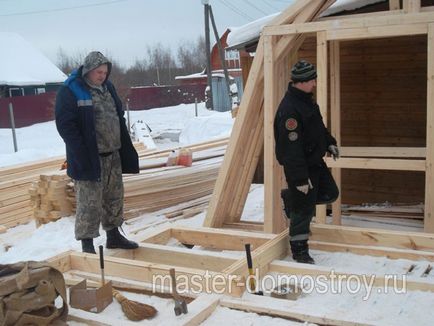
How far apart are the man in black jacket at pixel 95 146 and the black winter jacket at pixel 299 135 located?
59.7 inches

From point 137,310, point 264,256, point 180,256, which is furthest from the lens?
point 180,256

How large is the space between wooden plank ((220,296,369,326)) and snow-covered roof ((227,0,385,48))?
4190mm

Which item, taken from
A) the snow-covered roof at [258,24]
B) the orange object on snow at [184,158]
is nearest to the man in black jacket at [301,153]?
the snow-covered roof at [258,24]

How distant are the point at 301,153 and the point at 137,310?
74.8 inches

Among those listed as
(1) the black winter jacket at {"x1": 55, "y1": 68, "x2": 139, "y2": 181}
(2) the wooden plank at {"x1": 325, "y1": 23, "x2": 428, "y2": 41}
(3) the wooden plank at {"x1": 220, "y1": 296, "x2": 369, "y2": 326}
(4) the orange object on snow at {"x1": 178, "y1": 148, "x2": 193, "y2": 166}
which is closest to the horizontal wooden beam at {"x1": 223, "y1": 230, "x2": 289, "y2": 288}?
(3) the wooden plank at {"x1": 220, "y1": 296, "x2": 369, "y2": 326}

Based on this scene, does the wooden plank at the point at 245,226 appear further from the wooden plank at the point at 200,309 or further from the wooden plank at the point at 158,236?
the wooden plank at the point at 200,309

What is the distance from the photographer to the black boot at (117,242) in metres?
5.33

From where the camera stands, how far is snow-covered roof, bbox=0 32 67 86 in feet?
92.6

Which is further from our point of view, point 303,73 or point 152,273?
point 303,73

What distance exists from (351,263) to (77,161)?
8.61 ft

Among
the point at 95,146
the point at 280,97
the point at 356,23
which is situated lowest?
the point at 95,146

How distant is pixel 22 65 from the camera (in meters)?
30.1

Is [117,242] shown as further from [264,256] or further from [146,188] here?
[146,188]

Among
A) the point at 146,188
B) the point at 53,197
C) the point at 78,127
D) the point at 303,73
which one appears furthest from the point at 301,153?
the point at 53,197
